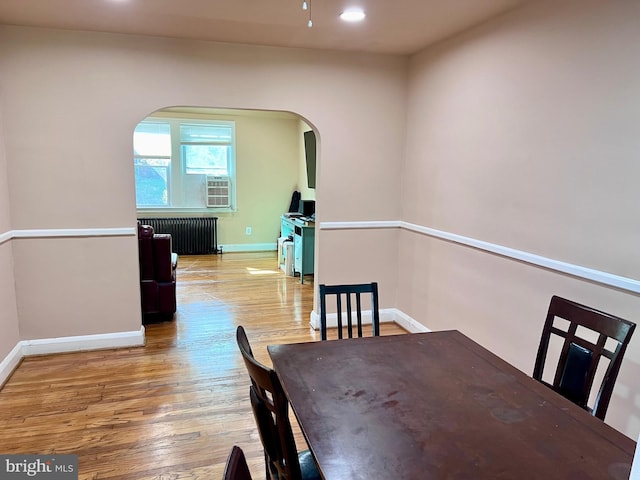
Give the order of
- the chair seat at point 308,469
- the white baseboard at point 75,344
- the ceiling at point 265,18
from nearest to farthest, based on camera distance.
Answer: the chair seat at point 308,469 → the ceiling at point 265,18 → the white baseboard at point 75,344

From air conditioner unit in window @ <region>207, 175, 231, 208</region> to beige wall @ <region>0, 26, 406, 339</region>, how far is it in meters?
3.87

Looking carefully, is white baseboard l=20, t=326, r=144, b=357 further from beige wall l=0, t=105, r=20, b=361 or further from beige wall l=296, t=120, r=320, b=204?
beige wall l=296, t=120, r=320, b=204

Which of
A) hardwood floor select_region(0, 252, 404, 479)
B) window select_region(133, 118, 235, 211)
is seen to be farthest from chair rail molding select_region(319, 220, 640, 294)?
window select_region(133, 118, 235, 211)

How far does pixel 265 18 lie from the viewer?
285 centimetres

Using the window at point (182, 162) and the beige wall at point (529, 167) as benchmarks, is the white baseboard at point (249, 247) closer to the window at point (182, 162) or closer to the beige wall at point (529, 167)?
the window at point (182, 162)

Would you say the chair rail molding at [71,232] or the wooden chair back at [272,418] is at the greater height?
the chair rail molding at [71,232]

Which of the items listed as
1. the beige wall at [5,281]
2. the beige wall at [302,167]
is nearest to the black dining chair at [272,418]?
the beige wall at [5,281]

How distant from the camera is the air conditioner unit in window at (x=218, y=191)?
287 inches

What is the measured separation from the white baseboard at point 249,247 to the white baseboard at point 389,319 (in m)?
3.81

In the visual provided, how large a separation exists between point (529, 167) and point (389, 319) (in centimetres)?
216

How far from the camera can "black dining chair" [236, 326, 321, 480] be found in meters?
1.16

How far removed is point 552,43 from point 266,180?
5.69 m

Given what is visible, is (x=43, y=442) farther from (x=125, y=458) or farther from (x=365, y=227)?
(x=365, y=227)

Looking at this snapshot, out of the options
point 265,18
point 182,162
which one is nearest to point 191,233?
point 182,162
